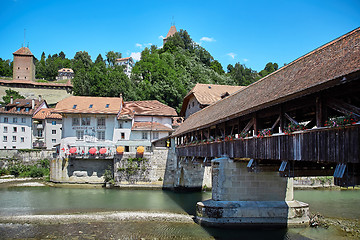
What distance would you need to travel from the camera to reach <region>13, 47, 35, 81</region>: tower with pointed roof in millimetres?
64875

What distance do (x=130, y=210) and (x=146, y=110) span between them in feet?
65.0

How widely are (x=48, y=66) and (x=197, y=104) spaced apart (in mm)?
67726

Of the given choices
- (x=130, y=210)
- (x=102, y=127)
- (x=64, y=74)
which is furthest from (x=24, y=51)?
(x=130, y=210)

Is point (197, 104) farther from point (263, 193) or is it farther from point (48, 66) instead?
point (48, 66)

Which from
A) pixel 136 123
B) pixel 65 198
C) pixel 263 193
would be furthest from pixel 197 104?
pixel 263 193

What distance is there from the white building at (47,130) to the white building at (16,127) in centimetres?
85

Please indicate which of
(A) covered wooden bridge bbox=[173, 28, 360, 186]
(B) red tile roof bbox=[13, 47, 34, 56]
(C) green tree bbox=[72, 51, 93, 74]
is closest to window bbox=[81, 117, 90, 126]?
(A) covered wooden bridge bbox=[173, 28, 360, 186]

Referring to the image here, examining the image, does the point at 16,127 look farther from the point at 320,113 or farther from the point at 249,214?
the point at 320,113

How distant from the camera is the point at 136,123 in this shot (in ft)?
112

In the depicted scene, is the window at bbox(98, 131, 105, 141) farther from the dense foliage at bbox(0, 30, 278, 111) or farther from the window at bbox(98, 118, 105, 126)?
the dense foliage at bbox(0, 30, 278, 111)

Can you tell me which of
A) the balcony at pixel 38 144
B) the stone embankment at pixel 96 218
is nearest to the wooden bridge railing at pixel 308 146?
the stone embankment at pixel 96 218

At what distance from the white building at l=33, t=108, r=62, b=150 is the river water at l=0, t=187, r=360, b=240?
48.4ft

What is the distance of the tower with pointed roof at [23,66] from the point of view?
213 feet

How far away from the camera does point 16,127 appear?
39688 millimetres
